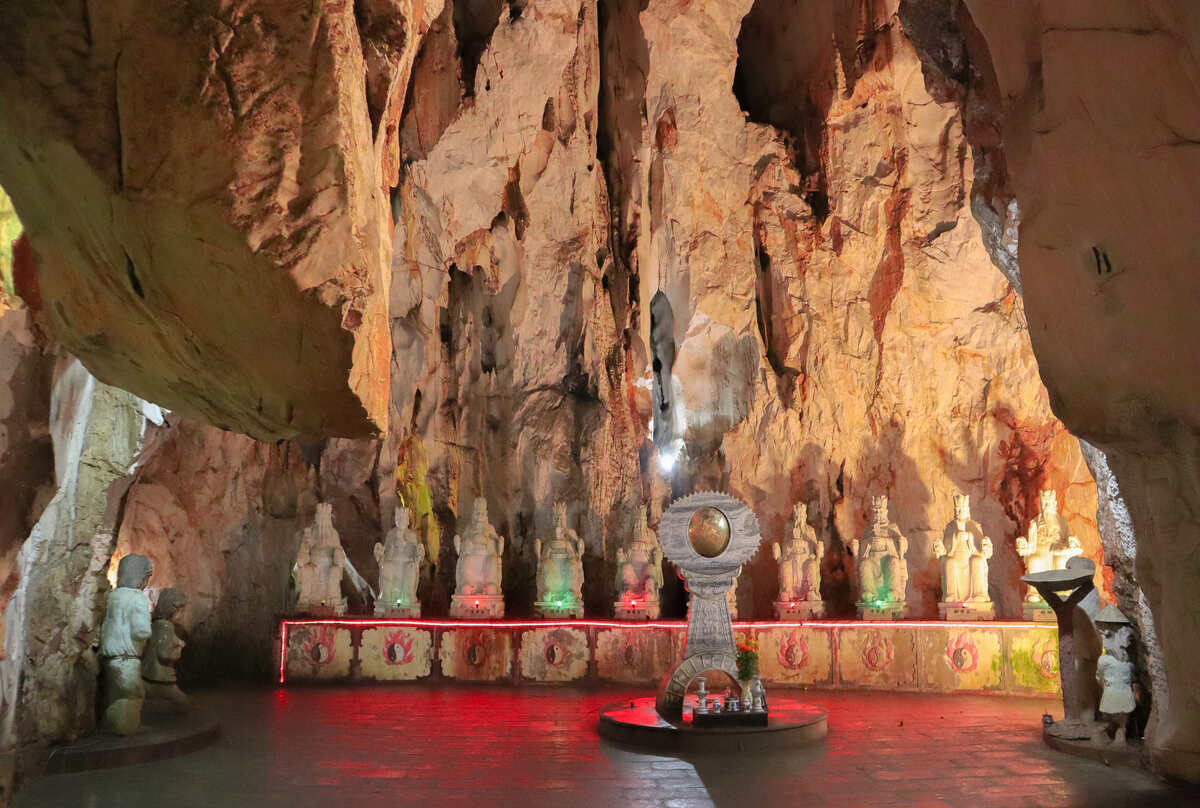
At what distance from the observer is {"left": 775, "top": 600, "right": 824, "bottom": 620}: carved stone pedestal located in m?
15.6

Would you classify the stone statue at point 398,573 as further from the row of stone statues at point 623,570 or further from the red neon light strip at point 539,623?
the red neon light strip at point 539,623

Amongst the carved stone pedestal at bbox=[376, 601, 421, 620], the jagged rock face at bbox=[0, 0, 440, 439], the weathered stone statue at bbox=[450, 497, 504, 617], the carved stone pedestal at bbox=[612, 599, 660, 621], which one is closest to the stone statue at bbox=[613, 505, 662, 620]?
the carved stone pedestal at bbox=[612, 599, 660, 621]

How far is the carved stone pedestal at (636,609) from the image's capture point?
1554 centimetres

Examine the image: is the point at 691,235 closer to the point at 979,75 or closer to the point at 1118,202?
the point at 979,75

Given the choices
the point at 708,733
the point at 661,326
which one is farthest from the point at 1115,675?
the point at 661,326

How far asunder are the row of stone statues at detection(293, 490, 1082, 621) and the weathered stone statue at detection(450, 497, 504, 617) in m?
0.02

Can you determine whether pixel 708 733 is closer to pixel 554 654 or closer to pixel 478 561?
pixel 554 654

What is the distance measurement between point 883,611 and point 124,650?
1080cm

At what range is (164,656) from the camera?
10695 mm

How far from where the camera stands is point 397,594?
15.7 meters

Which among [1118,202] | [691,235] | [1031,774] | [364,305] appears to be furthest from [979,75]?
[691,235]

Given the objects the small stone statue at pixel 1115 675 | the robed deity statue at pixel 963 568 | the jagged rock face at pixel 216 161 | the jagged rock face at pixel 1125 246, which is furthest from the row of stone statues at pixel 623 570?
the jagged rock face at pixel 216 161

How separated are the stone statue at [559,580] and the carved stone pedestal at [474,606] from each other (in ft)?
2.52

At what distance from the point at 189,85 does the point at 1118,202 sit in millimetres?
4985
